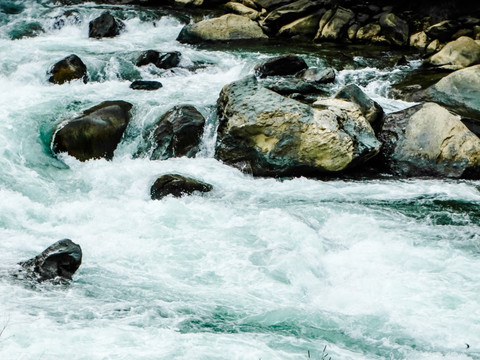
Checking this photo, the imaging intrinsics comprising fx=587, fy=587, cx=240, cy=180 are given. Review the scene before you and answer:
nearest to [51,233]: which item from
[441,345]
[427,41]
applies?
[441,345]

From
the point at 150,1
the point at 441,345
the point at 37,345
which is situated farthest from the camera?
the point at 150,1

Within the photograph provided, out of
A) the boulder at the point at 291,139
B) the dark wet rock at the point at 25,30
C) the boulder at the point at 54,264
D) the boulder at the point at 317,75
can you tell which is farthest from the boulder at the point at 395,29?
the boulder at the point at 54,264

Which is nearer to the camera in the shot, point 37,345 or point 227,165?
point 37,345

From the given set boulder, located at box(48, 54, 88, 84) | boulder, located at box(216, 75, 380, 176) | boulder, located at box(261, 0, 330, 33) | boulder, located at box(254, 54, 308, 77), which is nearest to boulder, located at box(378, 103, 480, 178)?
boulder, located at box(216, 75, 380, 176)

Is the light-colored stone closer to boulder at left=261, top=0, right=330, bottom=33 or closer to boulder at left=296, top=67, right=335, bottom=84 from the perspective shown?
boulder at left=261, top=0, right=330, bottom=33

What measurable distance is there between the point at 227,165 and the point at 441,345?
4.90 metres

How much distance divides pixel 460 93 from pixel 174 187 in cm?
596

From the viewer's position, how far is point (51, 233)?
7160 millimetres

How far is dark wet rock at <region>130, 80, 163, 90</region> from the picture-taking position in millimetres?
11508

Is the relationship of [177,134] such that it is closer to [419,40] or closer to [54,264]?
[54,264]

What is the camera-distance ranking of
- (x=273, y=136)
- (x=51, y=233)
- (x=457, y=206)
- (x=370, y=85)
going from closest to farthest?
(x=51, y=233) < (x=457, y=206) < (x=273, y=136) < (x=370, y=85)

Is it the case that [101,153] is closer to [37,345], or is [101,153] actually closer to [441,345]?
[37,345]

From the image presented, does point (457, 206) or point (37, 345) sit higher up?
point (37, 345)

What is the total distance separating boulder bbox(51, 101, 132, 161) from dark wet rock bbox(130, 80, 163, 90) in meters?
1.67
